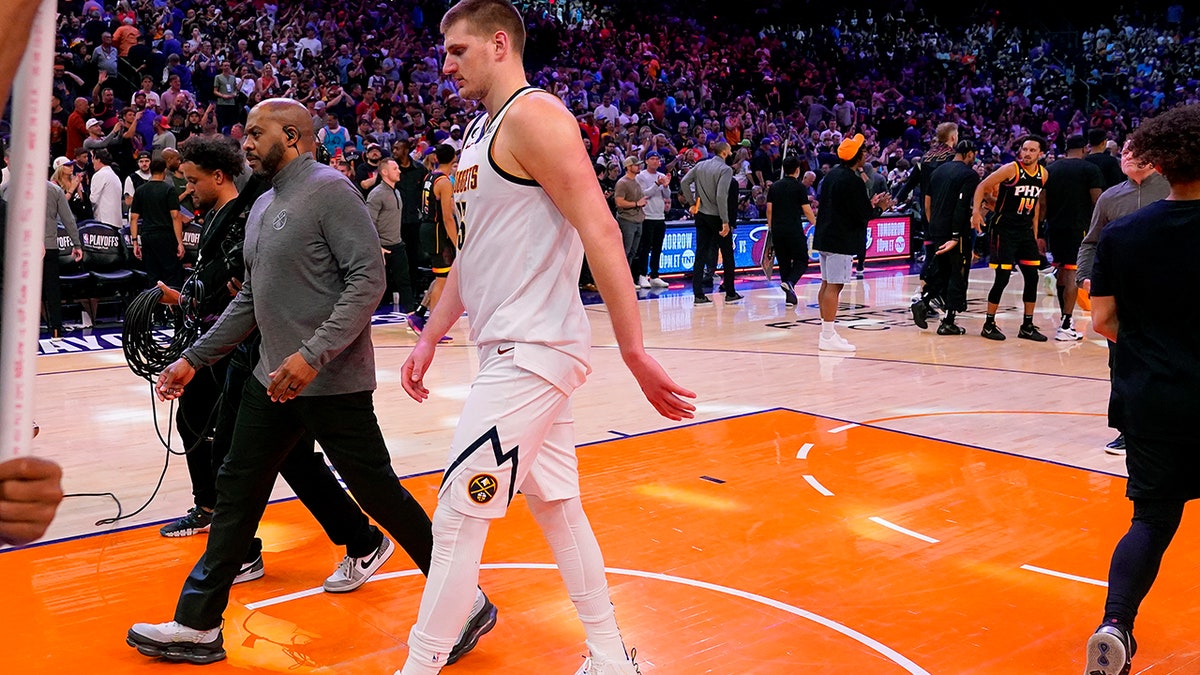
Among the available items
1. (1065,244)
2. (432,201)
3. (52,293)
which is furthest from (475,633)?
(52,293)

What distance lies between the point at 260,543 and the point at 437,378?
424 cm

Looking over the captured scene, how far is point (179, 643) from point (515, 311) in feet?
5.54

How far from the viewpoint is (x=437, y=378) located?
871 centimetres

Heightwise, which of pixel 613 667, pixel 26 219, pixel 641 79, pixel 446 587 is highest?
pixel 641 79

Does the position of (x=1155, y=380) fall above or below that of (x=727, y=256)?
above

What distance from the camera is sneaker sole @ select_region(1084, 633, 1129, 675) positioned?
10.7 feet

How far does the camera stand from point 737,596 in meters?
4.17

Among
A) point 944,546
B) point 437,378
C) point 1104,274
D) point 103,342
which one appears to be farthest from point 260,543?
point 103,342

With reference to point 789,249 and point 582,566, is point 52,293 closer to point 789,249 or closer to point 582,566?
point 789,249

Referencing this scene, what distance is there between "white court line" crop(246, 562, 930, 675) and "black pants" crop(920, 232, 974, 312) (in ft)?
24.6

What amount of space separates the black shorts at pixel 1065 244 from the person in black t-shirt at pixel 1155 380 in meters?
7.21

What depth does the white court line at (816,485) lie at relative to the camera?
550cm

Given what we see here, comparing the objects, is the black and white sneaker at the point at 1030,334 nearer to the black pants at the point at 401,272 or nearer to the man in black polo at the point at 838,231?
the man in black polo at the point at 838,231

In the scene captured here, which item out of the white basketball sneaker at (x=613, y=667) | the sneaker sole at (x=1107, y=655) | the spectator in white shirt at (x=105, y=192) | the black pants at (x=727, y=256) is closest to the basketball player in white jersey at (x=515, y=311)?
the white basketball sneaker at (x=613, y=667)
